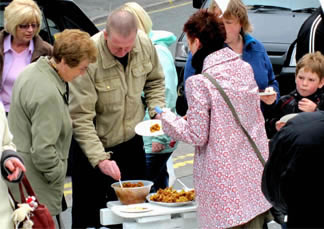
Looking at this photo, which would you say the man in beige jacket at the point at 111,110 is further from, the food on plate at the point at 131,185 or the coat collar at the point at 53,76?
the coat collar at the point at 53,76

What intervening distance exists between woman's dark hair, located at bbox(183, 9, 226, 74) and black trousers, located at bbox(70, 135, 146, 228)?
3.44ft

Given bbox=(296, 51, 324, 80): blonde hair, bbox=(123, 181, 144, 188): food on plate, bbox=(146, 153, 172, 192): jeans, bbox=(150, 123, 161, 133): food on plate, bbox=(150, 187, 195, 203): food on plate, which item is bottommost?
bbox=(146, 153, 172, 192): jeans

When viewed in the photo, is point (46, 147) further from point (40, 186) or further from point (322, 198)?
point (322, 198)

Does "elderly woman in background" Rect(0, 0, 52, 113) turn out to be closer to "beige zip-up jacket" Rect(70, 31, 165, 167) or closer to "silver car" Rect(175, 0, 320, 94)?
"beige zip-up jacket" Rect(70, 31, 165, 167)

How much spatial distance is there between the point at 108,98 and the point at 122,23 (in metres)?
0.58

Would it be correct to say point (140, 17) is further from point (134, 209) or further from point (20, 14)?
point (134, 209)

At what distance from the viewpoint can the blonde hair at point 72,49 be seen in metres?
5.10

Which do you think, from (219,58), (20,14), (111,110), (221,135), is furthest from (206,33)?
(20,14)

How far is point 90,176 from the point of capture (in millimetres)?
5906

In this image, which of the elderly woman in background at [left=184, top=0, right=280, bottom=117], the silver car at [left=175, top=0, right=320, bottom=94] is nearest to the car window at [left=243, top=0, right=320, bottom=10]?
the silver car at [left=175, top=0, right=320, bottom=94]

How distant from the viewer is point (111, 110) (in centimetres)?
577

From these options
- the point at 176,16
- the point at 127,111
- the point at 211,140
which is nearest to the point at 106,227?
the point at 127,111

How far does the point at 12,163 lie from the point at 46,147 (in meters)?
0.86

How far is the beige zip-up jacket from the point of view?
222 inches
